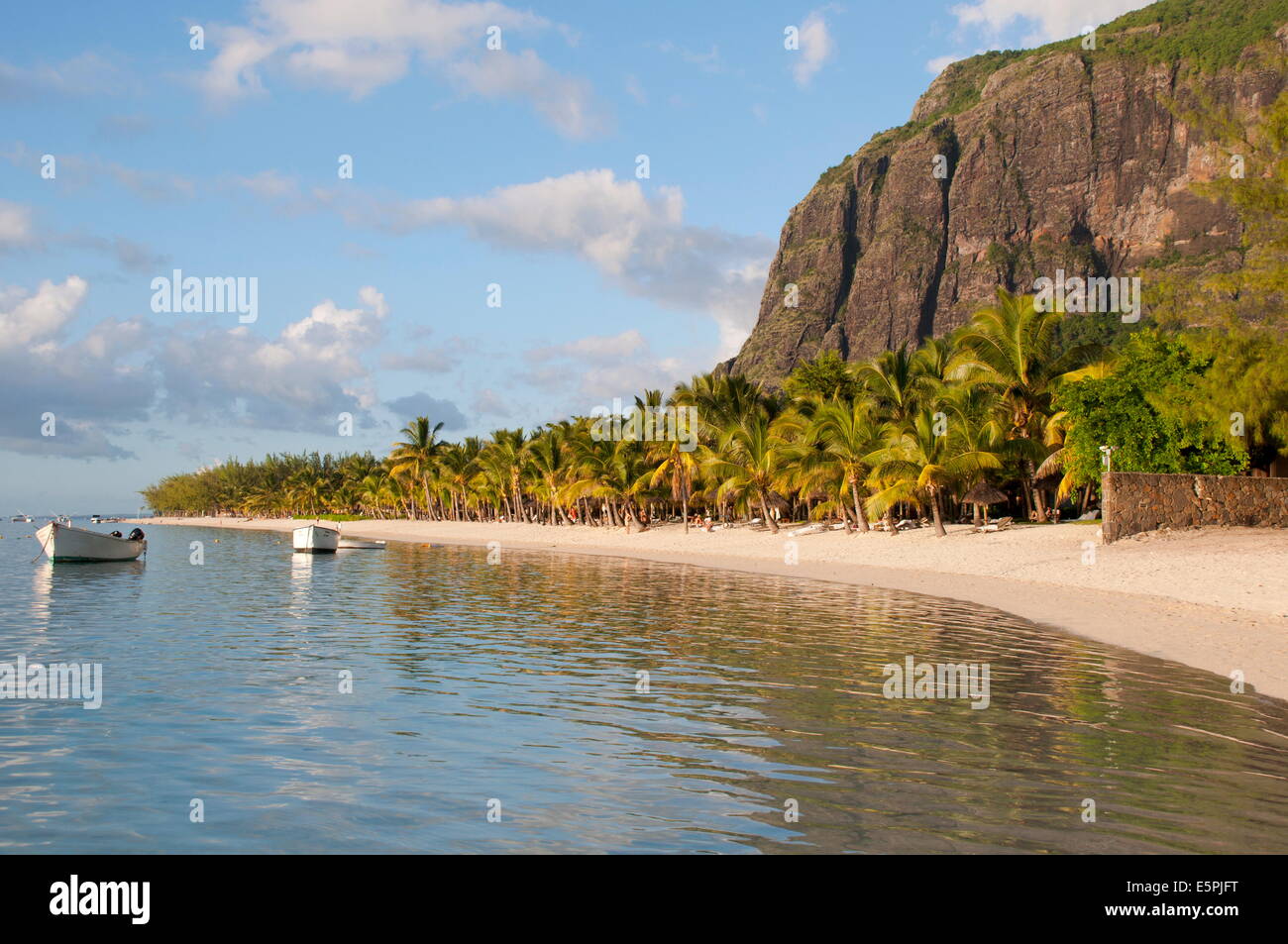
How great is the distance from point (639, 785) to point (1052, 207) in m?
201

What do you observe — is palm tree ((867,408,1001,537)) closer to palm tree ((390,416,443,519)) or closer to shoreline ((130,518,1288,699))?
shoreline ((130,518,1288,699))

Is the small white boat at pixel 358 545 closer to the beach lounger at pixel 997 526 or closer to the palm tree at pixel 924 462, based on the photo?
the palm tree at pixel 924 462

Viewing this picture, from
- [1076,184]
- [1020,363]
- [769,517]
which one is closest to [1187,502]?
[1020,363]

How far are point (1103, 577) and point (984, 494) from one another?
17214mm

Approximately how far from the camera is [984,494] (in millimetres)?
42000

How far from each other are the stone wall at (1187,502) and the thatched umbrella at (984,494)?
37.6ft

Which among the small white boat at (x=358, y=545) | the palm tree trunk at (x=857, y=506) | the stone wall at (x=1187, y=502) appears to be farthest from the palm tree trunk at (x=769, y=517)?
the small white boat at (x=358, y=545)

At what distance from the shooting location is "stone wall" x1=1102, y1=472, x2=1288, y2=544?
29.6 meters

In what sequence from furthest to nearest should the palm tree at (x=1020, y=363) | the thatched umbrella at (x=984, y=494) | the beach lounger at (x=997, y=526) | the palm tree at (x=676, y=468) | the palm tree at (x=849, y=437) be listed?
the palm tree at (x=676, y=468)
the palm tree at (x=849, y=437)
the palm tree at (x=1020, y=363)
the thatched umbrella at (x=984, y=494)
the beach lounger at (x=997, y=526)

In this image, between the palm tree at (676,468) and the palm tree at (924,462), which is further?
the palm tree at (676,468)

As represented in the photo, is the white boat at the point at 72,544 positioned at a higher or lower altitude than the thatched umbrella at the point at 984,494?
lower

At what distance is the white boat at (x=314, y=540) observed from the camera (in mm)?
58625
